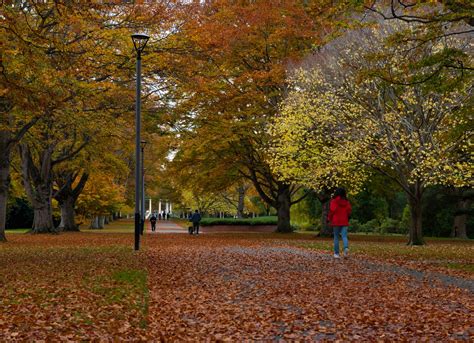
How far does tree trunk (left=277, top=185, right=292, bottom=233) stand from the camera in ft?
130

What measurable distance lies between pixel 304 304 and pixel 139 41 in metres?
12.6

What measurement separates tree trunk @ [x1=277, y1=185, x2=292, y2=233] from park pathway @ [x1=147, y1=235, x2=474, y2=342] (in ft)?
79.6

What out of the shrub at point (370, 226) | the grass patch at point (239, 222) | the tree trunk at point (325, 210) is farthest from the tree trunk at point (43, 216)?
the shrub at point (370, 226)

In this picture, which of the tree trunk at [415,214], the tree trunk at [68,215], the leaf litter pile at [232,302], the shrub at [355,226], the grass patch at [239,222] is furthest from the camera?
the grass patch at [239,222]

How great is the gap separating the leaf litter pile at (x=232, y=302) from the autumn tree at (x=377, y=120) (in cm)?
802

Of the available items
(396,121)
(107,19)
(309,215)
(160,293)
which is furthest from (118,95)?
(309,215)

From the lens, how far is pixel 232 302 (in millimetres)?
9742

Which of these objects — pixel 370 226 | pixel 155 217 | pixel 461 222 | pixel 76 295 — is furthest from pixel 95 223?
pixel 76 295

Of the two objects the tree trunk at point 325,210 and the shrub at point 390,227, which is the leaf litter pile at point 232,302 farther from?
the shrub at point 390,227

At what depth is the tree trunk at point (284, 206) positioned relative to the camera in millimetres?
39719

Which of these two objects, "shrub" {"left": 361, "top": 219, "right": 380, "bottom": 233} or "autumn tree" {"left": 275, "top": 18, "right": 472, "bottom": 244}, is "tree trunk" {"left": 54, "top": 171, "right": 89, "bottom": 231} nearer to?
"autumn tree" {"left": 275, "top": 18, "right": 472, "bottom": 244}

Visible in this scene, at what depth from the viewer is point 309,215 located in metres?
56.0

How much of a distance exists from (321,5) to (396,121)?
11344 millimetres

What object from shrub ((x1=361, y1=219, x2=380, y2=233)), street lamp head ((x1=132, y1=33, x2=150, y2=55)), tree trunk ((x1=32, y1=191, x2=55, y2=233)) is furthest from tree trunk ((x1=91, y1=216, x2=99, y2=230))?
street lamp head ((x1=132, y1=33, x2=150, y2=55))
